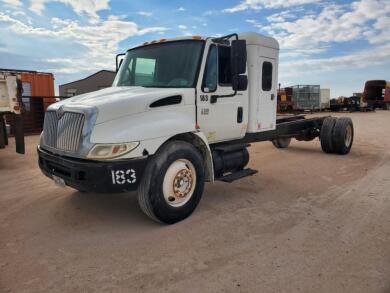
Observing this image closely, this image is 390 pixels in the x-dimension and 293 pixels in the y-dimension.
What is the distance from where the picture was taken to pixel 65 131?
14.1ft

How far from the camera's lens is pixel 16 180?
6910mm

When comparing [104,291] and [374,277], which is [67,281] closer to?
[104,291]

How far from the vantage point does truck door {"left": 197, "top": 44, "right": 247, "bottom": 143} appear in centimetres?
505

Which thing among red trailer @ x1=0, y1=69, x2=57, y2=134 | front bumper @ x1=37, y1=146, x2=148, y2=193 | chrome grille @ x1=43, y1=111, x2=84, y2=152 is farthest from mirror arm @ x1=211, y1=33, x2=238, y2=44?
red trailer @ x1=0, y1=69, x2=57, y2=134

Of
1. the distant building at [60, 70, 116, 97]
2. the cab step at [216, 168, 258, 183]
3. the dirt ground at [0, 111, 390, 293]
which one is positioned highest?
the distant building at [60, 70, 116, 97]

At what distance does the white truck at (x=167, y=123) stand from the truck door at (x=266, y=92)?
0.8 inches

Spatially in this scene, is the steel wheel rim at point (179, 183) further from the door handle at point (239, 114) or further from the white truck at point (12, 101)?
the white truck at point (12, 101)

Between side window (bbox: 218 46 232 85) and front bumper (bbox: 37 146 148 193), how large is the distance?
1.95 meters

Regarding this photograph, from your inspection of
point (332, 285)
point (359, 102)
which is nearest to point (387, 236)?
point (332, 285)

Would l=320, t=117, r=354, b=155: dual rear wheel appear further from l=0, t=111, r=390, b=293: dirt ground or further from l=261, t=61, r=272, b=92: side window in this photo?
l=261, t=61, r=272, b=92: side window

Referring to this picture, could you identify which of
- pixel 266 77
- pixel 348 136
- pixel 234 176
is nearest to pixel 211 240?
pixel 234 176

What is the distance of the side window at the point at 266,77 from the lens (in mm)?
6232

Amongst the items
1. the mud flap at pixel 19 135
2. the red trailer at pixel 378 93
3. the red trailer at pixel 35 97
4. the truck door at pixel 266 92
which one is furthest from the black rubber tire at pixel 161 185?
the red trailer at pixel 378 93

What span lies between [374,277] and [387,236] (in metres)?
1.12
